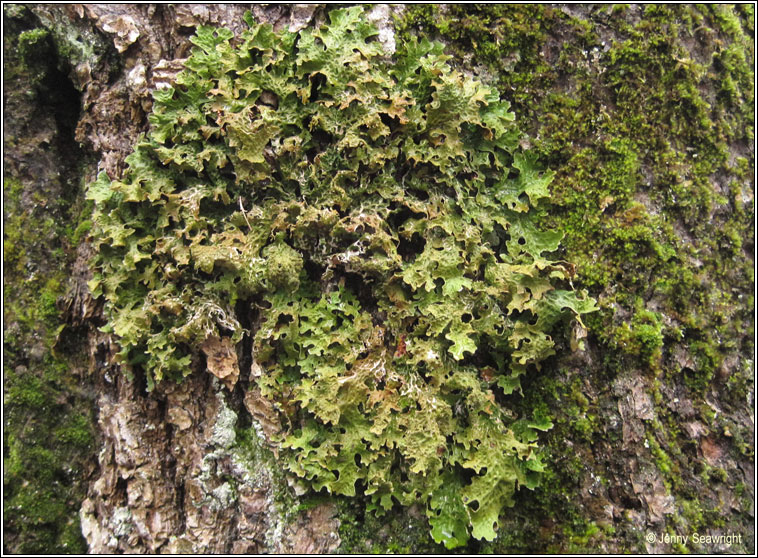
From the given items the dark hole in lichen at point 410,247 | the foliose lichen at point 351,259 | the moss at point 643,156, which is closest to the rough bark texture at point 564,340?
the moss at point 643,156

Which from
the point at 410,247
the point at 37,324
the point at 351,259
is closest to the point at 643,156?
the point at 410,247

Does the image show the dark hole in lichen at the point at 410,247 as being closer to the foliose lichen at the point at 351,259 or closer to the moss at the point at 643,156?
the foliose lichen at the point at 351,259

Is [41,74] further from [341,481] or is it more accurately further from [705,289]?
[705,289]

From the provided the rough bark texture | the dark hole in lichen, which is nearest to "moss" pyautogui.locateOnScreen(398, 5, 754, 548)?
the rough bark texture

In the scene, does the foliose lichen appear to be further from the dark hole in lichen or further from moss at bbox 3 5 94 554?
moss at bbox 3 5 94 554

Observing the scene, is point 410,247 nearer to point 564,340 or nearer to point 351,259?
point 351,259

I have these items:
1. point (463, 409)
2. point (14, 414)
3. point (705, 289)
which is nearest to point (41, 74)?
point (14, 414)
